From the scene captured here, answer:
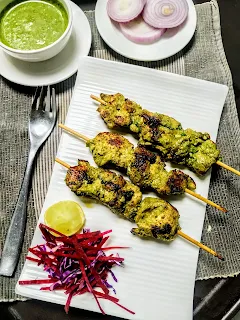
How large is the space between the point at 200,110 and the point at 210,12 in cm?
107

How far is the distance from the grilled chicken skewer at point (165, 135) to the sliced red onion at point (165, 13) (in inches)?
31.8

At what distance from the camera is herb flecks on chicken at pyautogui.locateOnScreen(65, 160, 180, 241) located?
3084 mm

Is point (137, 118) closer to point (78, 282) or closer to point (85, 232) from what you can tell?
point (85, 232)

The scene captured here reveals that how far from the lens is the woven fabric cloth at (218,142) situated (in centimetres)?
335

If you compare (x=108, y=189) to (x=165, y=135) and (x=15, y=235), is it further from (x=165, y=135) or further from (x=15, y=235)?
(x=15, y=235)

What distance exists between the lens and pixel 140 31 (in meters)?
3.80

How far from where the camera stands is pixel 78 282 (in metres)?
3.10

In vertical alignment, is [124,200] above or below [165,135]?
below

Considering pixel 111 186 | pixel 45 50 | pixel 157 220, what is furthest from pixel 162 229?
pixel 45 50

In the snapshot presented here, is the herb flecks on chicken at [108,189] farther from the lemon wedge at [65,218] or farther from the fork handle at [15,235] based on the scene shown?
the fork handle at [15,235]

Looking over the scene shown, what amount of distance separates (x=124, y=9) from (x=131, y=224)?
1789mm

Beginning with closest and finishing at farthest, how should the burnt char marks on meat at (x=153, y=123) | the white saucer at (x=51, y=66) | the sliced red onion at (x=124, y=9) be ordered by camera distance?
1. the burnt char marks on meat at (x=153, y=123)
2. the white saucer at (x=51, y=66)
3. the sliced red onion at (x=124, y=9)

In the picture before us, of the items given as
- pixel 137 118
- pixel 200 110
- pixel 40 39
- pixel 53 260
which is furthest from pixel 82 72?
pixel 53 260

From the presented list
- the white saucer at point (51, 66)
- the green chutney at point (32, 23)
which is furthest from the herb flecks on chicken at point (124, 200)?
the green chutney at point (32, 23)
